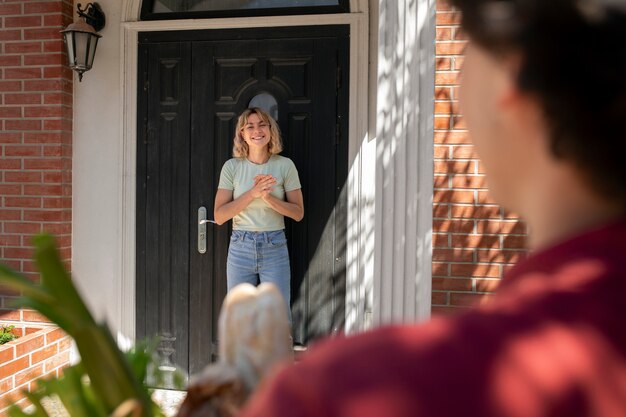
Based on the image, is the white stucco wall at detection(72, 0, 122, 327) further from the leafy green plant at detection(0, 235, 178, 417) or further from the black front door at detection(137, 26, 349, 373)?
the leafy green plant at detection(0, 235, 178, 417)

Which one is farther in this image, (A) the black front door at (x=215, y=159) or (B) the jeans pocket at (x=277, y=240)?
(A) the black front door at (x=215, y=159)

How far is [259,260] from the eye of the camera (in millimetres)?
4441

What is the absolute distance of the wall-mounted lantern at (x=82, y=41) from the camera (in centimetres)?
468

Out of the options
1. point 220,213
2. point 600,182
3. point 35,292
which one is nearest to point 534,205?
point 600,182

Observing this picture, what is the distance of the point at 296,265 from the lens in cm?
479

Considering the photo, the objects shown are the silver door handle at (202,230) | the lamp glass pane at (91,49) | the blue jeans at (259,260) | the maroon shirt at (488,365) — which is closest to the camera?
the maroon shirt at (488,365)

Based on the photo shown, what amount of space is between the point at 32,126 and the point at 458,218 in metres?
3.24

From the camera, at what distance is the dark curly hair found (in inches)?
21.4

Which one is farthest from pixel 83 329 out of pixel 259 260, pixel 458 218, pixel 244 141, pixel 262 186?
pixel 244 141

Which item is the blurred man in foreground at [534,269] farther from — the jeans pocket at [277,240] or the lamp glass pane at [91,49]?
the lamp glass pane at [91,49]

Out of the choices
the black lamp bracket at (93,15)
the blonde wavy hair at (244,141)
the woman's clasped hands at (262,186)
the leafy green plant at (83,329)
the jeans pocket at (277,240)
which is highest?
the black lamp bracket at (93,15)

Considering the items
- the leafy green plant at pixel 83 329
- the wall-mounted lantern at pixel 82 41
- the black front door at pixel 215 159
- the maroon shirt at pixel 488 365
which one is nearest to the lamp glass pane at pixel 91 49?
the wall-mounted lantern at pixel 82 41

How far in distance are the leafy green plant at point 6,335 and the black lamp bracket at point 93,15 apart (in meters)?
2.31

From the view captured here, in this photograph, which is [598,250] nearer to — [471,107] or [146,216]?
[471,107]
